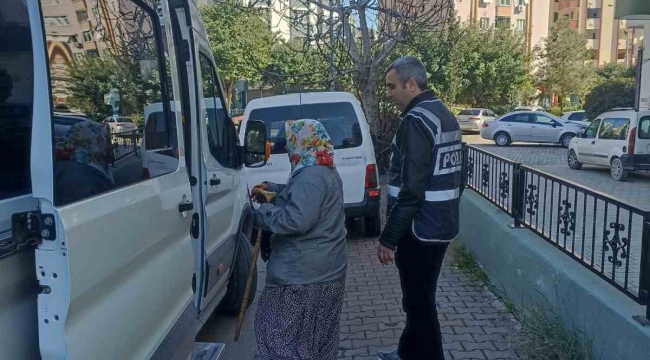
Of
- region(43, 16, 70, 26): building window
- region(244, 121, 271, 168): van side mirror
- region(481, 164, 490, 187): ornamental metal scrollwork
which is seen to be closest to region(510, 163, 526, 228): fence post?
region(481, 164, 490, 187): ornamental metal scrollwork

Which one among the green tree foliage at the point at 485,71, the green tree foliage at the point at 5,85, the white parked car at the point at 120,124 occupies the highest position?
the green tree foliage at the point at 485,71

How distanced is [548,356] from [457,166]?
1386mm

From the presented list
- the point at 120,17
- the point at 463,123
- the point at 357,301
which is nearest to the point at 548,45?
the point at 463,123

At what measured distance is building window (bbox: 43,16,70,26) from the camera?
1913mm

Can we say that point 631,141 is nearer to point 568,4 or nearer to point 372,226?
point 372,226

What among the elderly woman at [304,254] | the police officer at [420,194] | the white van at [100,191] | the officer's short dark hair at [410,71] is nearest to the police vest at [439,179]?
the police officer at [420,194]

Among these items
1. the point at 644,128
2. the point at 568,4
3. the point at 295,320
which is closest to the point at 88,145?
the point at 295,320

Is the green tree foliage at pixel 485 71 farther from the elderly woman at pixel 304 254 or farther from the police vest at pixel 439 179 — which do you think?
the elderly woman at pixel 304 254

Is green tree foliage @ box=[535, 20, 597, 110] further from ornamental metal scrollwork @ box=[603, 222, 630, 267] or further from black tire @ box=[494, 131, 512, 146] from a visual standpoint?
ornamental metal scrollwork @ box=[603, 222, 630, 267]

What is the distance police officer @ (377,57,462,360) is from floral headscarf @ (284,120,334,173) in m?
0.64

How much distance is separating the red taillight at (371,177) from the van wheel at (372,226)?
679 millimetres

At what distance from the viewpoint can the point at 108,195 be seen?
7.13ft

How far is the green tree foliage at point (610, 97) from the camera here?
2720 centimetres

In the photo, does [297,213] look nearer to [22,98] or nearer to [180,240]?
[180,240]
